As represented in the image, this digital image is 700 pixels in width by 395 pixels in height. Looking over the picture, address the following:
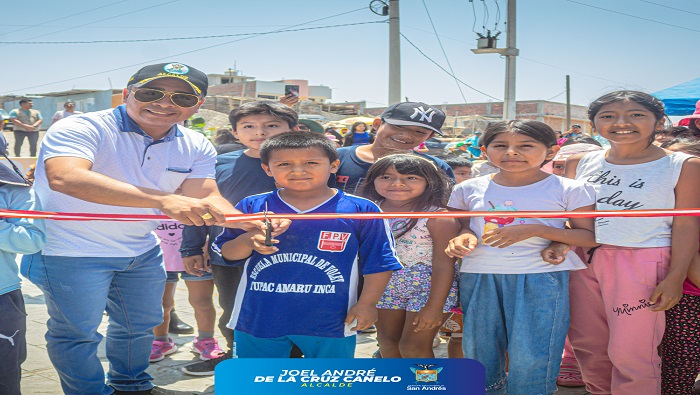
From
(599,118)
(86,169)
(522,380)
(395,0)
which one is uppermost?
(395,0)

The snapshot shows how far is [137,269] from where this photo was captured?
3340 mm

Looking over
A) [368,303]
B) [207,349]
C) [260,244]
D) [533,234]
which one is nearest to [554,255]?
[533,234]

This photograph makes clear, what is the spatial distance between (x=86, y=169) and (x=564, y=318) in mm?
2289

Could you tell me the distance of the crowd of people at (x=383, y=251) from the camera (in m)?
2.77

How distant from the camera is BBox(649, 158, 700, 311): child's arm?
115 inches

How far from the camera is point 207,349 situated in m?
4.33

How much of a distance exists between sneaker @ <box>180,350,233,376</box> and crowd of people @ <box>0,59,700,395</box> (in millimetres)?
666

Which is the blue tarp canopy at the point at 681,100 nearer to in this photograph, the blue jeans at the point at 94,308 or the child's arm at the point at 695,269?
the child's arm at the point at 695,269

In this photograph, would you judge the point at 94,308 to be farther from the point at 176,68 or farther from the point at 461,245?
the point at 461,245

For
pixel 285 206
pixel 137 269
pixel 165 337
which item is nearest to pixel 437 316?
pixel 285 206

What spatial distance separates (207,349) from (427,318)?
6.23ft

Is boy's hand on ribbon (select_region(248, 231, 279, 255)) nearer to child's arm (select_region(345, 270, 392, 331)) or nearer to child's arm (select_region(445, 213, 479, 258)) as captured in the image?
child's arm (select_region(345, 270, 392, 331))

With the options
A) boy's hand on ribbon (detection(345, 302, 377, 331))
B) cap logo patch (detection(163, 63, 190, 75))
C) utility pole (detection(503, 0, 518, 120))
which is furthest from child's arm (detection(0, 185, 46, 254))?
utility pole (detection(503, 0, 518, 120))

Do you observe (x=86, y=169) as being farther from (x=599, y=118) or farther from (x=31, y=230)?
(x=599, y=118)
